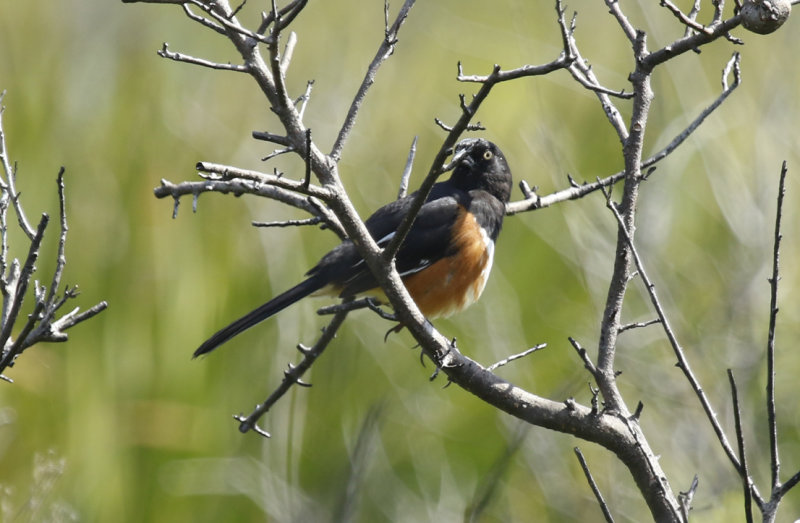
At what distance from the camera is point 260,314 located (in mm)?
3848

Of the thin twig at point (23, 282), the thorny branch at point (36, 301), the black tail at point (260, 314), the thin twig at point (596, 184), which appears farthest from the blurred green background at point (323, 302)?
the thin twig at point (23, 282)

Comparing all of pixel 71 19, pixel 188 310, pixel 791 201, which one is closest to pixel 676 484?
pixel 791 201

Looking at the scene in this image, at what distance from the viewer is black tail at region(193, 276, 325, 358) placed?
143 inches

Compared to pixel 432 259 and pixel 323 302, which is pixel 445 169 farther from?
pixel 323 302

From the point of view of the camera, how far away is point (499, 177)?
4.55m

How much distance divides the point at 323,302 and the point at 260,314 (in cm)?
247

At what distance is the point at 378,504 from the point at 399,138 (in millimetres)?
2879

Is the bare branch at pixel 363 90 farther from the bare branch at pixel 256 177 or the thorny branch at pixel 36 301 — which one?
the thorny branch at pixel 36 301

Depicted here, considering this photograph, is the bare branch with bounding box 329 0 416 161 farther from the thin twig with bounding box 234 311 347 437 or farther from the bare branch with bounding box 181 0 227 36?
the thin twig with bounding box 234 311 347 437

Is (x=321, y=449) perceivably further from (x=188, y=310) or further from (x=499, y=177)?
(x=499, y=177)

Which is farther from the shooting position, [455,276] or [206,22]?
[455,276]

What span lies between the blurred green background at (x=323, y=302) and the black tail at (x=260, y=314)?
0.49 meters

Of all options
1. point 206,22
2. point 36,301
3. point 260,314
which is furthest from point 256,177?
point 260,314

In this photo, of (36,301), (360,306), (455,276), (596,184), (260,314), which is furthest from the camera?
(455,276)
